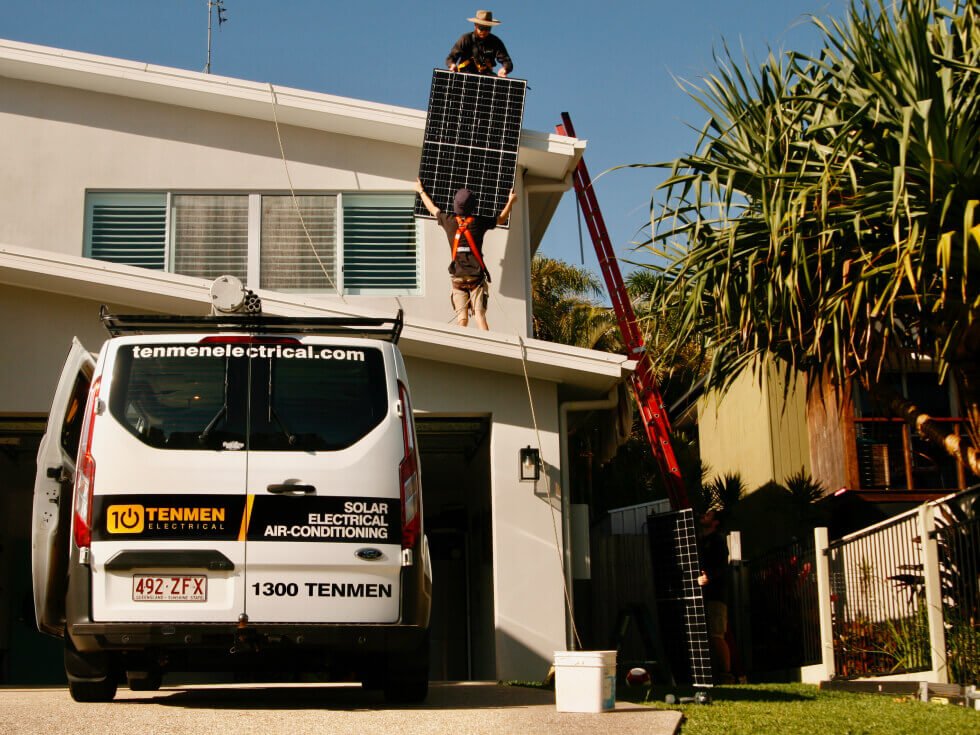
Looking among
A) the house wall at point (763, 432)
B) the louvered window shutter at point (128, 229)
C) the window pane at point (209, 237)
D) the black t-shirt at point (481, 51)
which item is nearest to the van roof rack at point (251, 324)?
the window pane at point (209, 237)

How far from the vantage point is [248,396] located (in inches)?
297

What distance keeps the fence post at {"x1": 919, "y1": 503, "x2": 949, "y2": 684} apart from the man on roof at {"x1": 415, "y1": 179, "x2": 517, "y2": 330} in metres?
4.76

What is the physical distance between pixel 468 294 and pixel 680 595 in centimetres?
382

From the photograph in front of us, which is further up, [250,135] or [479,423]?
[250,135]

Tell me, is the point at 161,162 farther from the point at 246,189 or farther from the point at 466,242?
the point at 466,242

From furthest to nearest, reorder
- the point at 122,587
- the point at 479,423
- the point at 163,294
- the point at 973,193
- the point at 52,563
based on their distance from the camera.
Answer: the point at 479,423 → the point at 163,294 → the point at 973,193 → the point at 52,563 → the point at 122,587

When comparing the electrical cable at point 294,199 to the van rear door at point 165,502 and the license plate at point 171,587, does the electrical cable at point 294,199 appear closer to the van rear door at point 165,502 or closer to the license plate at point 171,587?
the van rear door at point 165,502

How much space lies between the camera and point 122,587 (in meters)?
7.16

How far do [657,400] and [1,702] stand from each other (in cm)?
827

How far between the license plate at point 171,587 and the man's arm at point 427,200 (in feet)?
24.5

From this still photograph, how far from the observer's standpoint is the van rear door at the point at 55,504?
796 cm

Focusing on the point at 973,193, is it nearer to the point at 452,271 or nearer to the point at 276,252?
the point at 452,271

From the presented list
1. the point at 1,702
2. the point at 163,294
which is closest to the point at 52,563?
the point at 1,702

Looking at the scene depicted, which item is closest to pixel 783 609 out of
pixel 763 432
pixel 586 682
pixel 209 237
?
pixel 586 682
